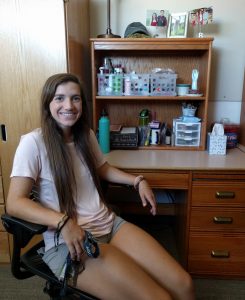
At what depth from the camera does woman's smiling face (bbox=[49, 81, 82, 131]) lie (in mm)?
1162

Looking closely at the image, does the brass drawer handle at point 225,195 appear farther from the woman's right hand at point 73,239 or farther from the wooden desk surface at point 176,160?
the woman's right hand at point 73,239

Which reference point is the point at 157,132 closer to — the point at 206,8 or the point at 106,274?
the point at 206,8

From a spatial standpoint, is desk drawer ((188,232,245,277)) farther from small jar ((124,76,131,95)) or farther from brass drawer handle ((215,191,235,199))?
small jar ((124,76,131,95))

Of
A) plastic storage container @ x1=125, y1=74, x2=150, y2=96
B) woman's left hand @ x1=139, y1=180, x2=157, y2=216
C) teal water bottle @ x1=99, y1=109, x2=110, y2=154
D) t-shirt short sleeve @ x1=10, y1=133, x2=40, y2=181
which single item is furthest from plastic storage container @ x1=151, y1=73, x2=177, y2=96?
t-shirt short sleeve @ x1=10, y1=133, x2=40, y2=181

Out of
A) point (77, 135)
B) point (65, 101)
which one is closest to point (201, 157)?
point (77, 135)

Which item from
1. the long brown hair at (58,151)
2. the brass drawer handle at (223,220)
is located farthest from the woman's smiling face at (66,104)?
the brass drawer handle at (223,220)

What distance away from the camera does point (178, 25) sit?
1.87 metres

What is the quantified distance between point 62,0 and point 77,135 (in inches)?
29.3

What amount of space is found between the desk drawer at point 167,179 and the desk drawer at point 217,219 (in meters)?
0.18

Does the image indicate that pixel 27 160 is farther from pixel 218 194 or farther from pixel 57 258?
pixel 218 194

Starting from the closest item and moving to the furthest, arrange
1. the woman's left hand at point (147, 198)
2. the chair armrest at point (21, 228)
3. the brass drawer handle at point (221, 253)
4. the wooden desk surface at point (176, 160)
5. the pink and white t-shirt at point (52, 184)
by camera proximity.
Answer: the chair armrest at point (21, 228), the pink and white t-shirt at point (52, 184), the woman's left hand at point (147, 198), the wooden desk surface at point (176, 160), the brass drawer handle at point (221, 253)

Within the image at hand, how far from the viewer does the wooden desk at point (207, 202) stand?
1604 millimetres

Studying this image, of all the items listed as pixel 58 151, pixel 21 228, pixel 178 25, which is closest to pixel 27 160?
pixel 58 151

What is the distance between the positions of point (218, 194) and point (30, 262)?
1.05m
